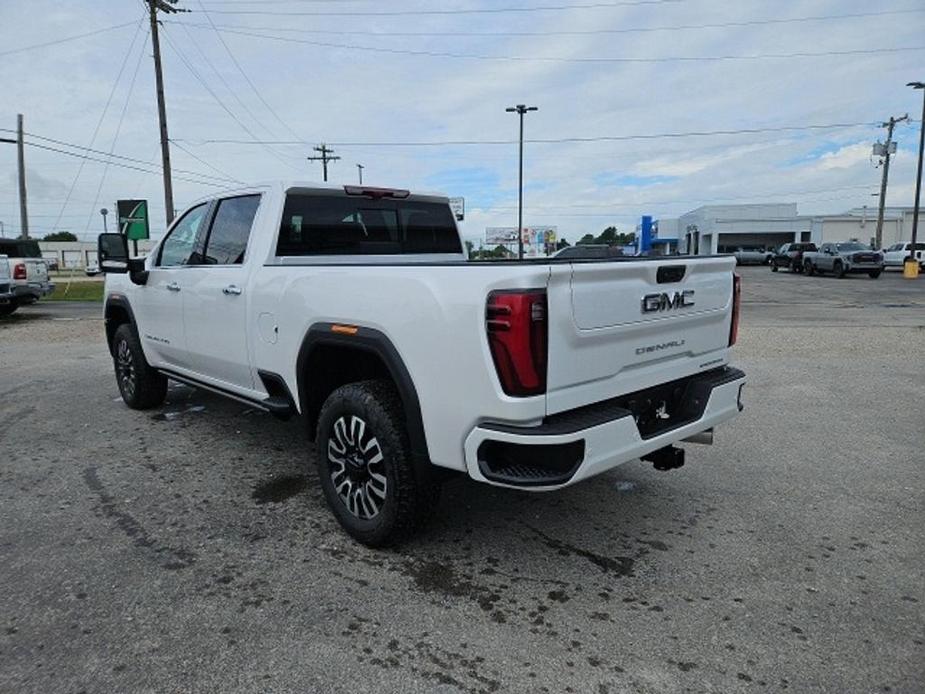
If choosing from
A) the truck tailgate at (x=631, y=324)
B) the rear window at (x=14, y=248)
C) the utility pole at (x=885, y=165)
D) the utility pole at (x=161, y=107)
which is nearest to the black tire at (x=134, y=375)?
the truck tailgate at (x=631, y=324)

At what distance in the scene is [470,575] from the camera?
3.32 meters

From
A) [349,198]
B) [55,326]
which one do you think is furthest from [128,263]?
[55,326]

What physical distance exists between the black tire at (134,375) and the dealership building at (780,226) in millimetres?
64546

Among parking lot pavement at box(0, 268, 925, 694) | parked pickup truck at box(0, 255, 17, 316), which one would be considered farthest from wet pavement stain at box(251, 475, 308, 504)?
parked pickup truck at box(0, 255, 17, 316)

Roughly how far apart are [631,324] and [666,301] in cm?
32

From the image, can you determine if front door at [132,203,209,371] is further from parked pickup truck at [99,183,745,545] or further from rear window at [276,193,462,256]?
rear window at [276,193,462,256]

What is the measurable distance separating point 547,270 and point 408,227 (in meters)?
2.63

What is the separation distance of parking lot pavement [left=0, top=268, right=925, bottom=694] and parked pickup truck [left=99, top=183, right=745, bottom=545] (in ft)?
1.59

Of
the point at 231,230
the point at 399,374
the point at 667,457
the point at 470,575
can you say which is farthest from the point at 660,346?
the point at 231,230

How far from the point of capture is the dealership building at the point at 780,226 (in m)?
65.7

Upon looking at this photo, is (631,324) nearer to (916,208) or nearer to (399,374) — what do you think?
(399,374)

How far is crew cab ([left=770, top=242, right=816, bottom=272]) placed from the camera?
119ft

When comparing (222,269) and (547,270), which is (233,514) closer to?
(222,269)

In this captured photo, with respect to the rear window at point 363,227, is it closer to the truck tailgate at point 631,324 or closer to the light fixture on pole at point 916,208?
the truck tailgate at point 631,324
